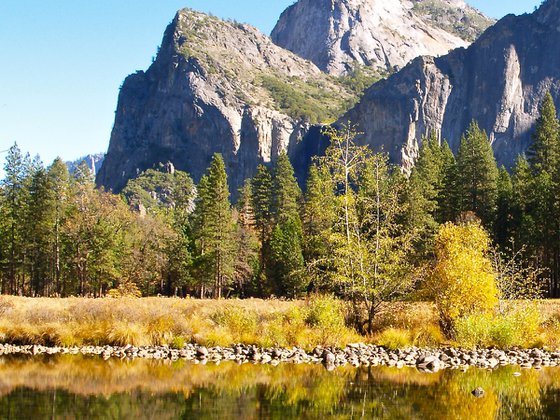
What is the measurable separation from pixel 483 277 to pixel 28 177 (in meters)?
47.3

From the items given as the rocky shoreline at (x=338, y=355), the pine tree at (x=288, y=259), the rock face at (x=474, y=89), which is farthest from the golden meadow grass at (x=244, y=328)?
the rock face at (x=474, y=89)

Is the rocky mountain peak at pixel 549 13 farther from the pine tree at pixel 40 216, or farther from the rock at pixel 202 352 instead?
the rock at pixel 202 352

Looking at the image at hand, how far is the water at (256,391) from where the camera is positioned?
14.5 meters

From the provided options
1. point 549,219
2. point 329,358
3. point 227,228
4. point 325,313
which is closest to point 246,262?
point 227,228

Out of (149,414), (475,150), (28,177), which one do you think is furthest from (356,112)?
(149,414)

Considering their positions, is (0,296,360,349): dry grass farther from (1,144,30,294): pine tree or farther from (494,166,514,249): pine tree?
(494,166,514,249): pine tree

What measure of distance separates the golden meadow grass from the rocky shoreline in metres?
0.55

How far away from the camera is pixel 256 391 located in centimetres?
1662

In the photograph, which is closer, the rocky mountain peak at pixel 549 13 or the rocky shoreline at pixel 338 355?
the rocky shoreline at pixel 338 355

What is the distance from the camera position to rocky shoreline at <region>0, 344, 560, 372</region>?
2112 centimetres

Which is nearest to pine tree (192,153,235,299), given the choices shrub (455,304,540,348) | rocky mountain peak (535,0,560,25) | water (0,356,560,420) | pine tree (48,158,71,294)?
pine tree (48,158,71,294)

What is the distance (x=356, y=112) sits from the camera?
595 feet

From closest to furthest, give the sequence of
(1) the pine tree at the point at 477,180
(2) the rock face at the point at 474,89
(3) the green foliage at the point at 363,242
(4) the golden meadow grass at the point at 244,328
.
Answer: (4) the golden meadow grass at the point at 244,328 → (3) the green foliage at the point at 363,242 → (1) the pine tree at the point at 477,180 → (2) the rock face at the point at 474,89

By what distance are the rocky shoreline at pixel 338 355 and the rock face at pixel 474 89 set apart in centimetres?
14601
